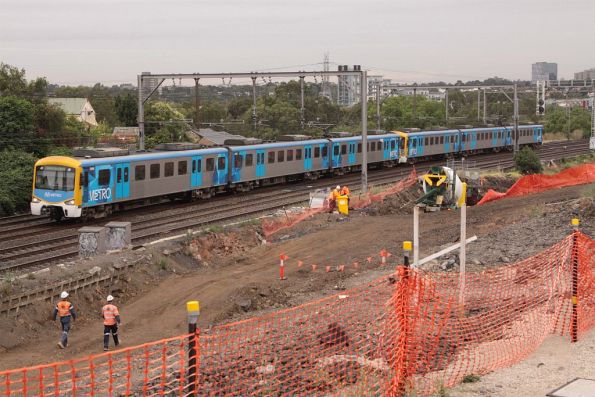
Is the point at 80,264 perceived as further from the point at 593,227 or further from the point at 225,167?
the point at 225,167

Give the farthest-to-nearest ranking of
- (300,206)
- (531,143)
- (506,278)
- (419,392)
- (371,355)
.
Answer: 1. (531,143)
2. (300,206)
3. (506,278)
4. (371,355)
5. (419,392)

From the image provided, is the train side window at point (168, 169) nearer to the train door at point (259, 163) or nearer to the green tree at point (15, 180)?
the green tree at point (15, 180)

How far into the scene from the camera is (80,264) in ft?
70.8

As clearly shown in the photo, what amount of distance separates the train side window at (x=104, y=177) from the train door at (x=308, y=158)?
1709 centimetres

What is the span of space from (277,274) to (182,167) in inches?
597

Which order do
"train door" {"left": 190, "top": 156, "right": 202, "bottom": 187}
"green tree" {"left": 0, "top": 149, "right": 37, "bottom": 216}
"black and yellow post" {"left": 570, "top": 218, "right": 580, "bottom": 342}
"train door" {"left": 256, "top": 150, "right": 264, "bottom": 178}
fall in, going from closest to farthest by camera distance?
"black and yellow post" {"left": 570, "top": 218, "right": 580, "bottom": 342} < "green tree" {"left": 0, "top": 149, "right": 37, "bottom": 216} < "train door" {"left": 190, "top": 156, "right": 202, "bottom": 187} < "train door" {"left": 256, "top": 150, "right": 264, "bottom": 178}

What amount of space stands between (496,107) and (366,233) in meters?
121

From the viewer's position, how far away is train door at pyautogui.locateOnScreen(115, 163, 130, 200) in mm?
32812

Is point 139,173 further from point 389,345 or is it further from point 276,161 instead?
point 389,345

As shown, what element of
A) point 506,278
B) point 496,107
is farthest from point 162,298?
point 496,107

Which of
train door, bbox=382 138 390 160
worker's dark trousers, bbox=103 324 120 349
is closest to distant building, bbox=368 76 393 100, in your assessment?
train door, bbox=382 138 390 160

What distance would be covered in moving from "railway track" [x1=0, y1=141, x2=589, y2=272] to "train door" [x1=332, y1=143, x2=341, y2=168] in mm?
2153

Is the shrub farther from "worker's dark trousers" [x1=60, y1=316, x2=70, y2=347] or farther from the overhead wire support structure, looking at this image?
"worker's dark trousers" [x1=60, y1=316, x2=70, y2=347]

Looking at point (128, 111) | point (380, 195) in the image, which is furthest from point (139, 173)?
point (128, 111)
